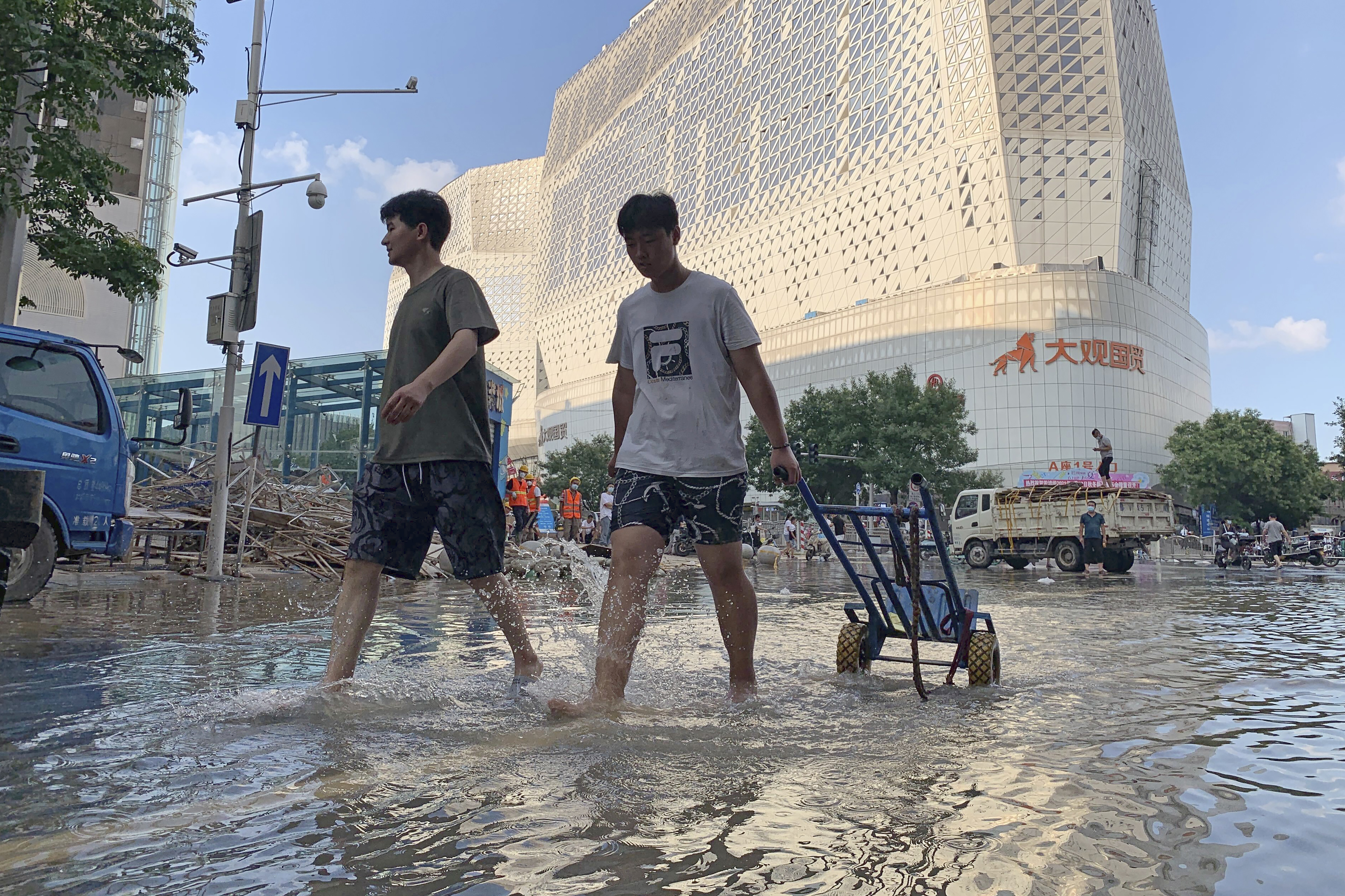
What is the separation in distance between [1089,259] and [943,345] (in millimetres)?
11670

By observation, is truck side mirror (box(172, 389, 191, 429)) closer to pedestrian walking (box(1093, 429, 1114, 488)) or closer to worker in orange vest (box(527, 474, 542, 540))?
worker in orange vest (box(527, 474, 542, 540))

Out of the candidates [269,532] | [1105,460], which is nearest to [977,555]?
[1105,460]

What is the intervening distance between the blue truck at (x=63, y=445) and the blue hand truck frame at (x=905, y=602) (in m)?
5.54

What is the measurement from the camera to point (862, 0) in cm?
7719

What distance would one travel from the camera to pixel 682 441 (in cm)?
320

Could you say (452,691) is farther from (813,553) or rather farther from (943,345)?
(943,345)

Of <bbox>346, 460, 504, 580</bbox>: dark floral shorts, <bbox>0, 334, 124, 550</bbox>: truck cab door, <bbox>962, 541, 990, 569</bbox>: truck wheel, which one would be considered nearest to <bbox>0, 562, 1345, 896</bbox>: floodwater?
<bbox>346, 460, 504, 580</bbox>: dark floral shorts

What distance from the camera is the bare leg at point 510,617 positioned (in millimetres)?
3377

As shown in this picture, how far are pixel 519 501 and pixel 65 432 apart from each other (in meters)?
13.0

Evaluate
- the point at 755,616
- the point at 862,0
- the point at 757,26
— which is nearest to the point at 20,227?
the point at 755,616

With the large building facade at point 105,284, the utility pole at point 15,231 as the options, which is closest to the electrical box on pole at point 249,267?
the utility pole at point 15,231

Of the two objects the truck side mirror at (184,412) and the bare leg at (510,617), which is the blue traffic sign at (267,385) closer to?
the truck side mirror at (184,412)

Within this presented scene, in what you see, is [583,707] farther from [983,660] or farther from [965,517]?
[965,517]

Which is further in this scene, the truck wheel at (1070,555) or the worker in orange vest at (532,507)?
the truck wheel at (1070,555)
